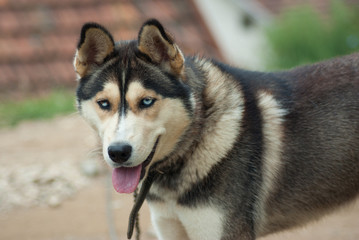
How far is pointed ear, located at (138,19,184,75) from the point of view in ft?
8.89

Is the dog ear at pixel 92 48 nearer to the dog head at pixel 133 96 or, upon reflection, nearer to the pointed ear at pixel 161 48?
the dog head at pixel 133 96

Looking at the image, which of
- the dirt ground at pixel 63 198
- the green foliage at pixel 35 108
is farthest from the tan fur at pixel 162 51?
the green foliage at pixel 35 108

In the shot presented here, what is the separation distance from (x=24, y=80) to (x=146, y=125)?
21.6 feet

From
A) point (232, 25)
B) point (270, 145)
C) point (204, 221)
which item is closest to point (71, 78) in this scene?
point (232, 25)

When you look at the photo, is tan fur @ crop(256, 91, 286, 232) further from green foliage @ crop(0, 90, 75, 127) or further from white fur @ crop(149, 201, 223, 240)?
green foliage @ crop(0, 90, 75, 127)

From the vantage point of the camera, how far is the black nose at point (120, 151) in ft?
8.30

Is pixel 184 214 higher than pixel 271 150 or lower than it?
lower

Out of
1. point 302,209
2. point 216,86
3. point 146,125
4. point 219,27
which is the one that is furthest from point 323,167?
point 219,27

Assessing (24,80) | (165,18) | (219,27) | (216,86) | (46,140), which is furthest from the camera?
(219,27)

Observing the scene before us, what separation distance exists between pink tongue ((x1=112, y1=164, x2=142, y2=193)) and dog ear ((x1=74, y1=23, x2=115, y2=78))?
0.60m

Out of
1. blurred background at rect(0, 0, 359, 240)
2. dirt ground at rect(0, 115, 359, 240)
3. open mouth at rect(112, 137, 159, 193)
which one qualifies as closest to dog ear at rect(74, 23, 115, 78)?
open mouth at rect(112, 137, 159, 193)

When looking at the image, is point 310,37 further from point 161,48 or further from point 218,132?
point 161,48

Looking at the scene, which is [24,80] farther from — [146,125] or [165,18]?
[146,125]

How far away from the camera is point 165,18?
373 inches
